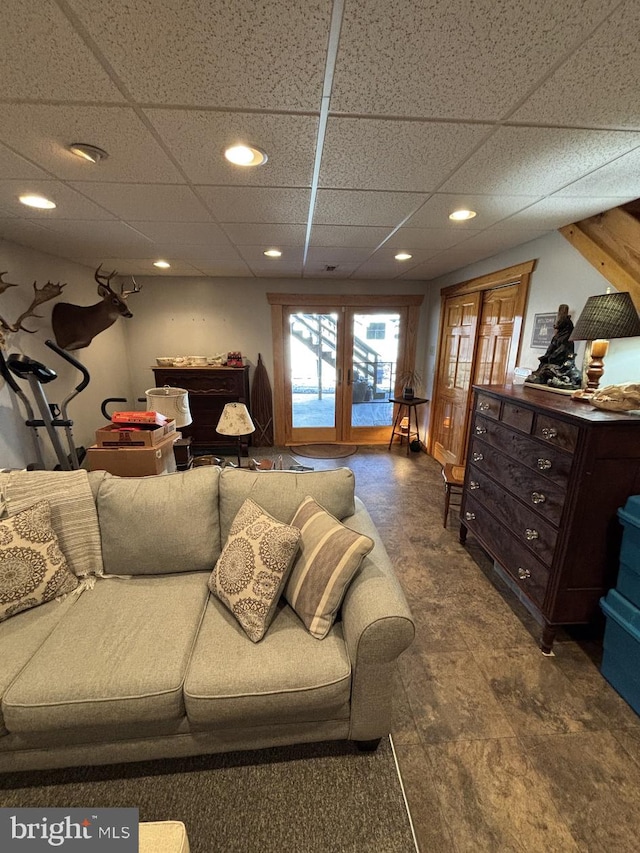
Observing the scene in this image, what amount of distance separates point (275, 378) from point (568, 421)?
3.77m

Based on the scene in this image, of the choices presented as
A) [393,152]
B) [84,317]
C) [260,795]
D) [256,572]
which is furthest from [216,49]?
[84,317]

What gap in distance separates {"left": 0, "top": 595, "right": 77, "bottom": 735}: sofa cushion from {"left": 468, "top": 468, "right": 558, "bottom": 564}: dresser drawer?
2.16m

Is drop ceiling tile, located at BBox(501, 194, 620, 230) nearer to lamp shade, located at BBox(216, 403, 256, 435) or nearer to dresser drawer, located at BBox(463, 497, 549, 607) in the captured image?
dresser drawer, located at BBox(463, 497, 549, 607)

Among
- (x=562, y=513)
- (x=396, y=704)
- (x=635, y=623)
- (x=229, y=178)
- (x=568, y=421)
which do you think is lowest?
(x=396, y=704)

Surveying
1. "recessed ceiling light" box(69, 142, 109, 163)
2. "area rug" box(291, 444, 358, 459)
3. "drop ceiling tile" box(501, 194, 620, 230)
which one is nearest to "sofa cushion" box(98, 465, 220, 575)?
"recessed ceiling light" box(69, 142, 109, 163)

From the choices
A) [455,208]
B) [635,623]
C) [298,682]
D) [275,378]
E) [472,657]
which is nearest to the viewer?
[298,682]

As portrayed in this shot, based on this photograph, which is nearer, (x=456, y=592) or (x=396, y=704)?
(x=396, y=704)

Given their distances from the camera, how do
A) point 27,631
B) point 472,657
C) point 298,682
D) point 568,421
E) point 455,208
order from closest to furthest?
point 298,682 → point 27,631 → point 568,421 → point 472,657 → point 455,208

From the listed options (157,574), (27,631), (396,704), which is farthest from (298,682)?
(27,631)

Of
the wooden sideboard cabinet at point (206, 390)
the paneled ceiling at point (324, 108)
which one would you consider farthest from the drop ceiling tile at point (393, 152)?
the wooden sideboard cabinet at point (206, 390)

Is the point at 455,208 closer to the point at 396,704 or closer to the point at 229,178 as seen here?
the point at 229,178

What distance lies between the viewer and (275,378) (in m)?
4.82

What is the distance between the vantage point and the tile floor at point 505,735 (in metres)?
1.09

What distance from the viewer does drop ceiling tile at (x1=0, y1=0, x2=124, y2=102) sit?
0.80 metres
